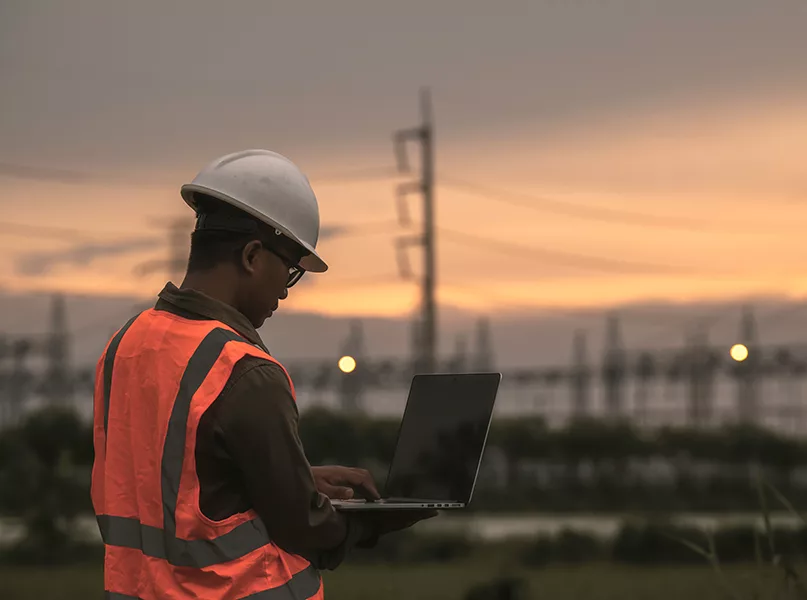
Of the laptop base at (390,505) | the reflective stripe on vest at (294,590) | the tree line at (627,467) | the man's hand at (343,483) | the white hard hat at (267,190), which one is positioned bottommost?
the tree line at (627,467)

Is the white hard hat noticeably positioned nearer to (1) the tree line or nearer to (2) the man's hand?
(2) the man's hand

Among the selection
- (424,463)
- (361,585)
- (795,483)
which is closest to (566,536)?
(361,585)

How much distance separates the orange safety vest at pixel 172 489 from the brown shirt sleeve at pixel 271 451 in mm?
46

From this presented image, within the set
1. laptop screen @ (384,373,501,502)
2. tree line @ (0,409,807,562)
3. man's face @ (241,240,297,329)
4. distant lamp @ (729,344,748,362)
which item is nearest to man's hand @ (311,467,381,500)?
laptop screen @ (384,373,501,502)

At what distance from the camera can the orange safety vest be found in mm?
3512

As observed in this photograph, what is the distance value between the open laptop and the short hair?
25.2 inches

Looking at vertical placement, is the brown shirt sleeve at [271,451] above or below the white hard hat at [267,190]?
below

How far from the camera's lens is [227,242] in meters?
3.81

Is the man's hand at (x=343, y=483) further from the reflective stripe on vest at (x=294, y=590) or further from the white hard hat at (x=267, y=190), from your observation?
the white hard hat at (x=267, y=190)

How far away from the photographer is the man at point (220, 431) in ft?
11.5

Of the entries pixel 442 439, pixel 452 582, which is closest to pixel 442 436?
pixel 442 439

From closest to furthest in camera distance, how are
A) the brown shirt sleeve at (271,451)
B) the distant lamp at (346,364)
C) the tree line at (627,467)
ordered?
1. the brown shirt sleeve at (271,451)
2. the distant lamp at (346,364)
3. the tree line at (627,467)

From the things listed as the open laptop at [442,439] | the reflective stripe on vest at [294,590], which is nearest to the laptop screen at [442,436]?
the open laptop at [442,439]

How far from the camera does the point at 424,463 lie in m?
4.12
